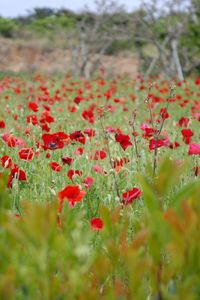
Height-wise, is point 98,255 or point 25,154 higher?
point 98,255

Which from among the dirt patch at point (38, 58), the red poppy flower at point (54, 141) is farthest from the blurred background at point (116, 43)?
the red poppy flower at point (54, 141)

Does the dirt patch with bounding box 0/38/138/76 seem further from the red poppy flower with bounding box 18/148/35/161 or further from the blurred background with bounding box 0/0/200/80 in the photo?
the red poppy flower with bounding box 18/148/35/161

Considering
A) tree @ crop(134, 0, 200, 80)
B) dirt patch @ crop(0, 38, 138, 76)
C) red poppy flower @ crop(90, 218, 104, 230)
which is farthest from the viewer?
dirt patch @ crop(0, 38, 138, 76)

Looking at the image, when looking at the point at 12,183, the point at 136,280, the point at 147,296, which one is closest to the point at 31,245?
the point at 136,280

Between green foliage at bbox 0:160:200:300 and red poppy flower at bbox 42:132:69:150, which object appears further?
red poppy flower at bbox 42:132:69:150

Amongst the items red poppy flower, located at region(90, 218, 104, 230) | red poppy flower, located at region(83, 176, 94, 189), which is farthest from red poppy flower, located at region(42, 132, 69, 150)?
red poppy flower, located at region(90, 218, 104, 230)

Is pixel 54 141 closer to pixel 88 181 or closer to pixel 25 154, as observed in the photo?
pixel 25 154

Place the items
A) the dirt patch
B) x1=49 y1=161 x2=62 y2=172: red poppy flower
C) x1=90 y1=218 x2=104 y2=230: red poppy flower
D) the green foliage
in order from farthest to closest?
the dirt patch < x1=49 y1=161 x2=62 y2=172: red poppy flower < x1=90 y1=218 x2=104 y2=230: red poppy flower < the green foliage

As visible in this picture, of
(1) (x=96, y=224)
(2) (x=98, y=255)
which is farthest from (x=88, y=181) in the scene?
(2) (x=98, y=255)

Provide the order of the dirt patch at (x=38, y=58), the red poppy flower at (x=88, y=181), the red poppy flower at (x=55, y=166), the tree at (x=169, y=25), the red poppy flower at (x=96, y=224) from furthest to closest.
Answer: the dirt patch at (x=38, y=58), the tree at (x=169, y=25), the red poppy flower at (x=55, y=166), the red poppy flower at (x=88, y=181), the red poppy flower at (x=96, y=224)

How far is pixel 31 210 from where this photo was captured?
30.2 inches

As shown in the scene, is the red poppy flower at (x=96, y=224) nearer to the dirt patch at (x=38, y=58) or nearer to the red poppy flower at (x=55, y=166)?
the red poppy flower at (x=55, y=166)

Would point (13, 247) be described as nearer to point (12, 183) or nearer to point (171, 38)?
point (12, 183)

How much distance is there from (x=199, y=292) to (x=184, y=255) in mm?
66
